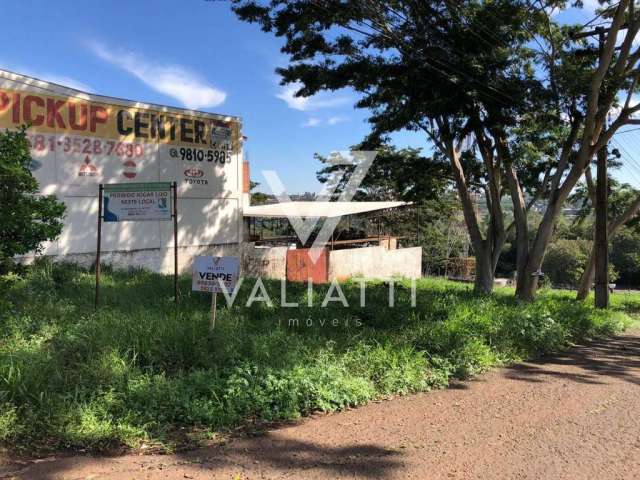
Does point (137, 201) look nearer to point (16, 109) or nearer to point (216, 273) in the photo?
point (216, 273)

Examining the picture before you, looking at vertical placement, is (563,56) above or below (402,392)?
above

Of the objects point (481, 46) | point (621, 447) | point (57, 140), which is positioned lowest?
point (621, 447)

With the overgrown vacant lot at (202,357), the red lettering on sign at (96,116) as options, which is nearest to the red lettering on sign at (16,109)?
the red lettering on sign at (96,116)

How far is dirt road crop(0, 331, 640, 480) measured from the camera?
3418mm

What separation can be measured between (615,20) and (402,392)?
9852mm

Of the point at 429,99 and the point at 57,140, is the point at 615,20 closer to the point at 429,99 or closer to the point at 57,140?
the point at 429,99

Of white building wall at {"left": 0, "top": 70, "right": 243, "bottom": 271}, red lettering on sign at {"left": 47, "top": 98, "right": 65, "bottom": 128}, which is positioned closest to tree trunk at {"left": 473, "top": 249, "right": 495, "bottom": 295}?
white building wall at {"left": 0, "top": 70, "right": 243, "bottom": 271}

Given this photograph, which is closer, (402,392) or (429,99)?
(402,392)

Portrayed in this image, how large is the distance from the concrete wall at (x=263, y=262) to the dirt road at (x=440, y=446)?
10816 mm

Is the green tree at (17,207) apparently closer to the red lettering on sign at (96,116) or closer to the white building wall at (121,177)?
the white building wall at (121,177)

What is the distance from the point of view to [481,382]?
5.68 meters

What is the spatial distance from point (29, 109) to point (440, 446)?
10.7 meters

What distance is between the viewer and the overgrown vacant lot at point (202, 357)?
3902 mm

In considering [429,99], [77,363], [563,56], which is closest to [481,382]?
[77,363]
